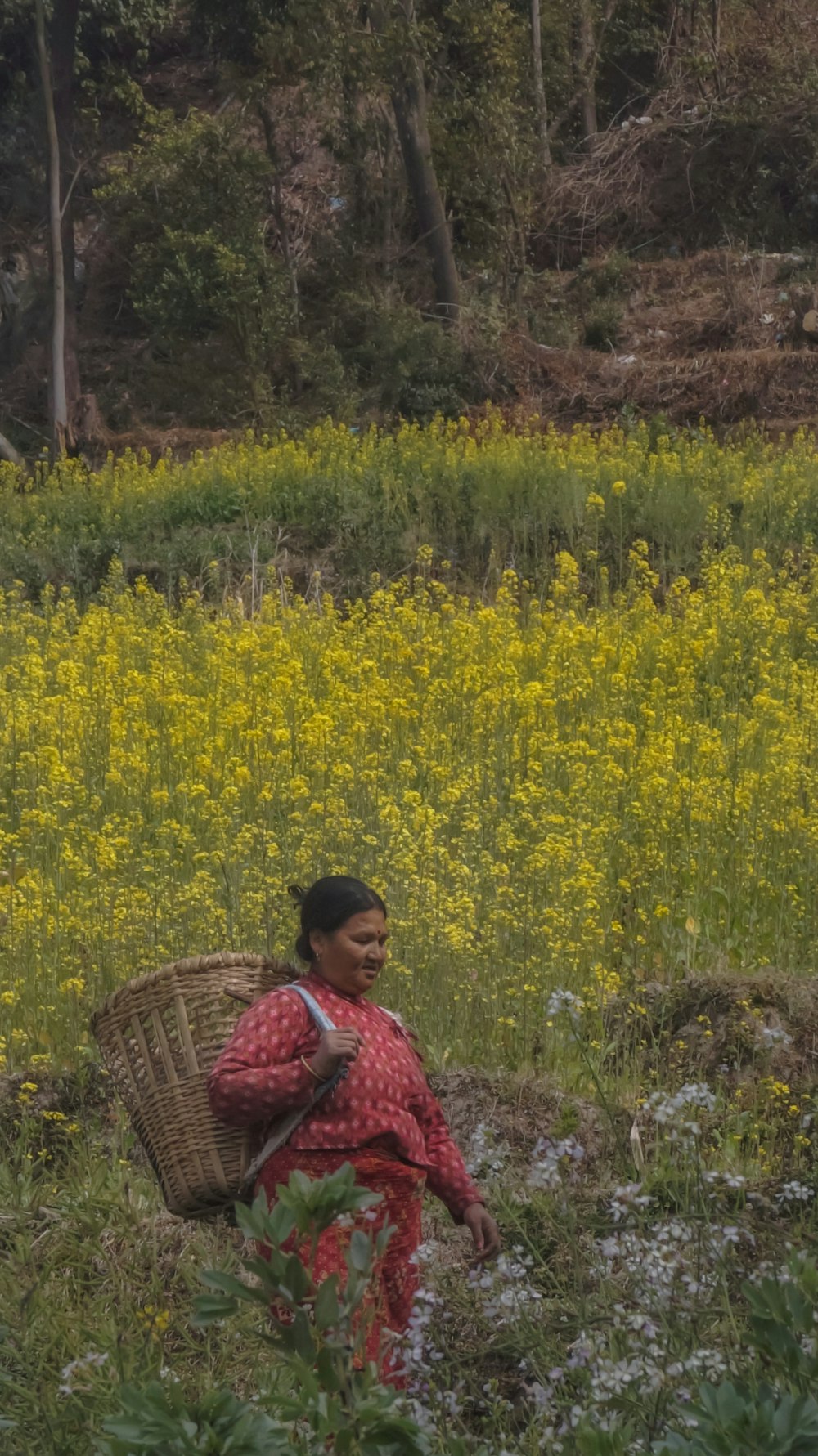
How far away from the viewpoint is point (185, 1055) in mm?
3461

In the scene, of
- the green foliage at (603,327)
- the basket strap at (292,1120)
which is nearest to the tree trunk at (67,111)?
the green foliage at (603,327)

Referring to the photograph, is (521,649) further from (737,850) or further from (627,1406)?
(627,1406)

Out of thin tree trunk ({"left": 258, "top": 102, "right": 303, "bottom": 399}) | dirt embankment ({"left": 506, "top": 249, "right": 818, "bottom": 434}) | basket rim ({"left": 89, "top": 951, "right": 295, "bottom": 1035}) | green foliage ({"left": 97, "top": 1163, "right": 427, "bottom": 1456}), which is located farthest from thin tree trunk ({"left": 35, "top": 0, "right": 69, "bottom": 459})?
green foliage ({"left": 97, "top": 1163, "right": 427, "bottom": 1456})

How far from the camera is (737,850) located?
619cm

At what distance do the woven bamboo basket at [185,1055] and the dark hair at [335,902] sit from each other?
0.18 metres

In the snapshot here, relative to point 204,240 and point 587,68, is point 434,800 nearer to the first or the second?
point 204,240

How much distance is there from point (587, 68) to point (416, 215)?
3218 mm

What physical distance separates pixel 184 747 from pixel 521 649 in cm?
190

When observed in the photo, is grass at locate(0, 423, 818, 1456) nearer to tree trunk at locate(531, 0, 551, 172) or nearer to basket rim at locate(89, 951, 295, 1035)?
basket rim at locate(89, 951, 295, 1035)

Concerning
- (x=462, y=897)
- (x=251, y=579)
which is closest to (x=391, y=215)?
(x=251, y=579)

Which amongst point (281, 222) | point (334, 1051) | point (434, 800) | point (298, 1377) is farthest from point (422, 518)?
point (281, 222)

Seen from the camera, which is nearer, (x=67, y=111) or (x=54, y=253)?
(x=54, y=253)

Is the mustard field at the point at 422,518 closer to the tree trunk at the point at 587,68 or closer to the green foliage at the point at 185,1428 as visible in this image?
the green foliage at the point at 185,1428

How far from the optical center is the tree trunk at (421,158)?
1958cm
